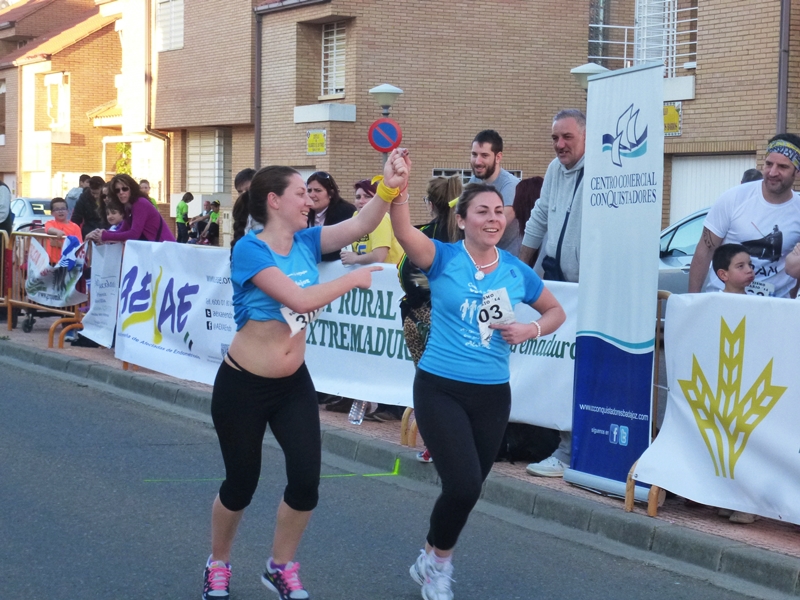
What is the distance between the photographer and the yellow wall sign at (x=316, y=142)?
27047 millimetres

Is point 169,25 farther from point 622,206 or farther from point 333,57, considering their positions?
point 622,206

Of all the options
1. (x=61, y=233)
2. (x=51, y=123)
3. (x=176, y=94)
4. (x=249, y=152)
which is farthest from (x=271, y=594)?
(x=51, y=123)

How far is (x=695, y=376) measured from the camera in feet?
20.3

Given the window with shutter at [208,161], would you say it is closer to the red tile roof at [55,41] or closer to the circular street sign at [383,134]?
the red tile roof at [55,41]

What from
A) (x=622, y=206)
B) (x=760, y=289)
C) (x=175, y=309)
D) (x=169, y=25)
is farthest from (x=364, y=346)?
(x=169, y=25)

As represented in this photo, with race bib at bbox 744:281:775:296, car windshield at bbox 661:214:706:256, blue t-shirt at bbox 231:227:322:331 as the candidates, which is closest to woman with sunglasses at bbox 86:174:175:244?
car windshield at bbox 661:214:706:256

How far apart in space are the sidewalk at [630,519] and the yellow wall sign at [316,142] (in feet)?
59.8

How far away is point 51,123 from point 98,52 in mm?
3491

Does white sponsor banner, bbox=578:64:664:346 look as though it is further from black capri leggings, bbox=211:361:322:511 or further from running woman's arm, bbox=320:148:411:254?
black capri leggings, bbox=211:361:322:511

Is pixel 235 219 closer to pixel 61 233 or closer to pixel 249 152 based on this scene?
pixel 61 233

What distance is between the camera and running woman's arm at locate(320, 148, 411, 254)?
444 centimetres

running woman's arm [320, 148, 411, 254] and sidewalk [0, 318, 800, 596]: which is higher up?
running woman's arm [320, 148, 411, 254]

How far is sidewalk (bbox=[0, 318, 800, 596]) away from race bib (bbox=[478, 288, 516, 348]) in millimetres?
1748

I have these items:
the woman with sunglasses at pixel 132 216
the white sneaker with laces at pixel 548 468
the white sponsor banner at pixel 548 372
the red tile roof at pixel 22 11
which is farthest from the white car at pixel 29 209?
the red tile roof at pixel 22 11
